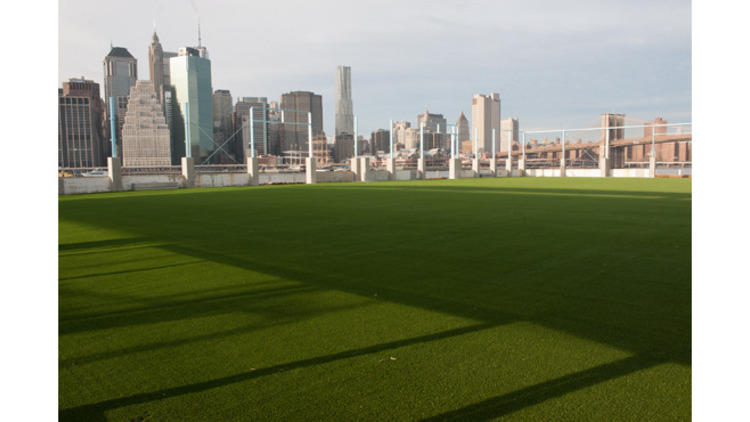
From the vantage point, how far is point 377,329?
4629 mm

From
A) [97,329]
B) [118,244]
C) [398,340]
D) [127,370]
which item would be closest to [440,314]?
[398,340]

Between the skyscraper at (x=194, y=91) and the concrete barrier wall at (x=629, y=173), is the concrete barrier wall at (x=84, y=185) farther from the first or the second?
the skyscraper at (x=194, y=91)

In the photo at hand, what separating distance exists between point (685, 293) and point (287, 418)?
4.67 meters

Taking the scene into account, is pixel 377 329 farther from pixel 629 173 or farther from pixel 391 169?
pixel 629 173

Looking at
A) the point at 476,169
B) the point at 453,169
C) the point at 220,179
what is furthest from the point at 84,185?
the point at 476,169

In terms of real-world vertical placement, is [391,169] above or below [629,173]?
above

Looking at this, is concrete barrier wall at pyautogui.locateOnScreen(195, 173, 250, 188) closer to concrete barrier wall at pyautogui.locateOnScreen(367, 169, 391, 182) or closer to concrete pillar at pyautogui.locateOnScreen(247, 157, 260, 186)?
concrete pillar at pyautogui.locateOnScreen(247, 157, 260, 186)

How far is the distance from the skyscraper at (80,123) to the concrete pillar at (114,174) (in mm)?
33712

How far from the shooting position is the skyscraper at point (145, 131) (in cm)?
6744

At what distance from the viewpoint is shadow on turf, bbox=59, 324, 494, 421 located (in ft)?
10.6

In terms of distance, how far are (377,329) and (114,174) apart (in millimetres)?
30415

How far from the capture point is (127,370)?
3.83 meters
